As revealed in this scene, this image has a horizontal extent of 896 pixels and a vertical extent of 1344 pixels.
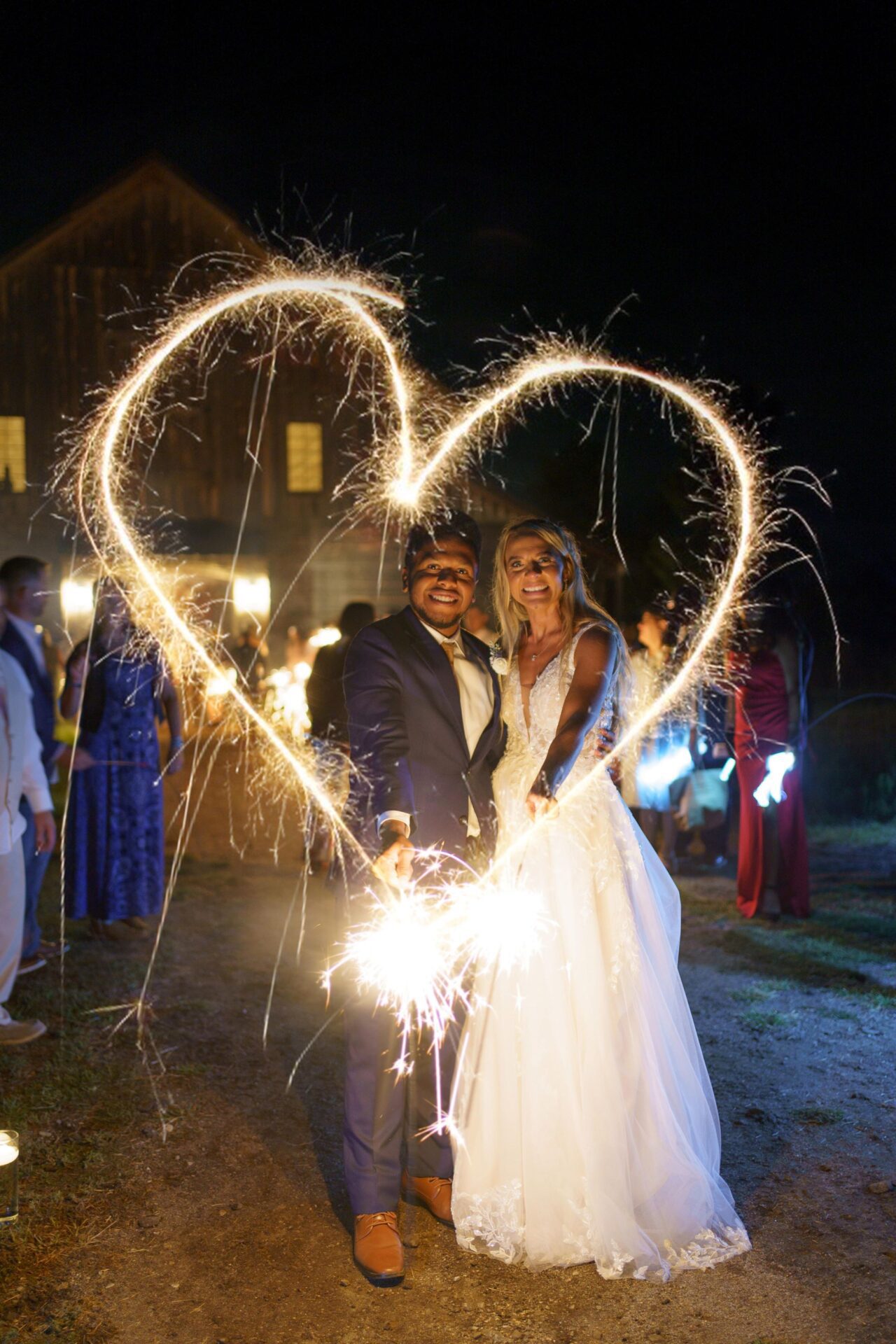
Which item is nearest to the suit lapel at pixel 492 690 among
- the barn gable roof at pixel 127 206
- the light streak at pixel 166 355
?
the light streak at pixel 166 355

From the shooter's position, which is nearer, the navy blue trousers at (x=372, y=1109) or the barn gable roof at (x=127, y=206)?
the navy blue trousers at (x=372, y=1109)

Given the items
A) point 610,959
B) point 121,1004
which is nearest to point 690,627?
point 121,1004

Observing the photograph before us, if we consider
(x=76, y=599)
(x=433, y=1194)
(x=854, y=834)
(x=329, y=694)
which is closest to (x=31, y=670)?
(x=329, y=694)

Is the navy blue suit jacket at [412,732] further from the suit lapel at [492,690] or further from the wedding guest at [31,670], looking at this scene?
the wedding guest at [31,670]

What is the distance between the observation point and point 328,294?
6277 millimetres

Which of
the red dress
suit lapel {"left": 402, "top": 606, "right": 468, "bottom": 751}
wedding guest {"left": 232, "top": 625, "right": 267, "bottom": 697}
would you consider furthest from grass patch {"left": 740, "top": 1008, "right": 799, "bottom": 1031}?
wedding guest {"left": 232, "top": 625, "right": 267, "bottom": 697}

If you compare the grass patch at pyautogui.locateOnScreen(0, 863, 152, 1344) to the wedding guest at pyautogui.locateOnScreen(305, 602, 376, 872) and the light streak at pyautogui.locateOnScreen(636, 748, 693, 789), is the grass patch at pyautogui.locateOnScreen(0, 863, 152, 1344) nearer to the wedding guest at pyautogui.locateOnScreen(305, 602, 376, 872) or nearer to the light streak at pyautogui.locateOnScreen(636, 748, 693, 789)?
the wedding guest at pyautogui.locateOnScreen(305, 602, 376, 872)

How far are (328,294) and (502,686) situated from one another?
3.28 metres

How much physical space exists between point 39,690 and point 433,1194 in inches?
162

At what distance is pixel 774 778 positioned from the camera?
7359 millimetres

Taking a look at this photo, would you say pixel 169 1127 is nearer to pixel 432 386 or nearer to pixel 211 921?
pixel 211 921

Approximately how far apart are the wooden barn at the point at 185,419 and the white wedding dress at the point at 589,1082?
17869mm

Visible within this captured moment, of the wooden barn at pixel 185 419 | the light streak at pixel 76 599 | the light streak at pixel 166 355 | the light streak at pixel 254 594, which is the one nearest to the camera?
the light streak at pixel 166 355

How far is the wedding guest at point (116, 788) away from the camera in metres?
7.35
